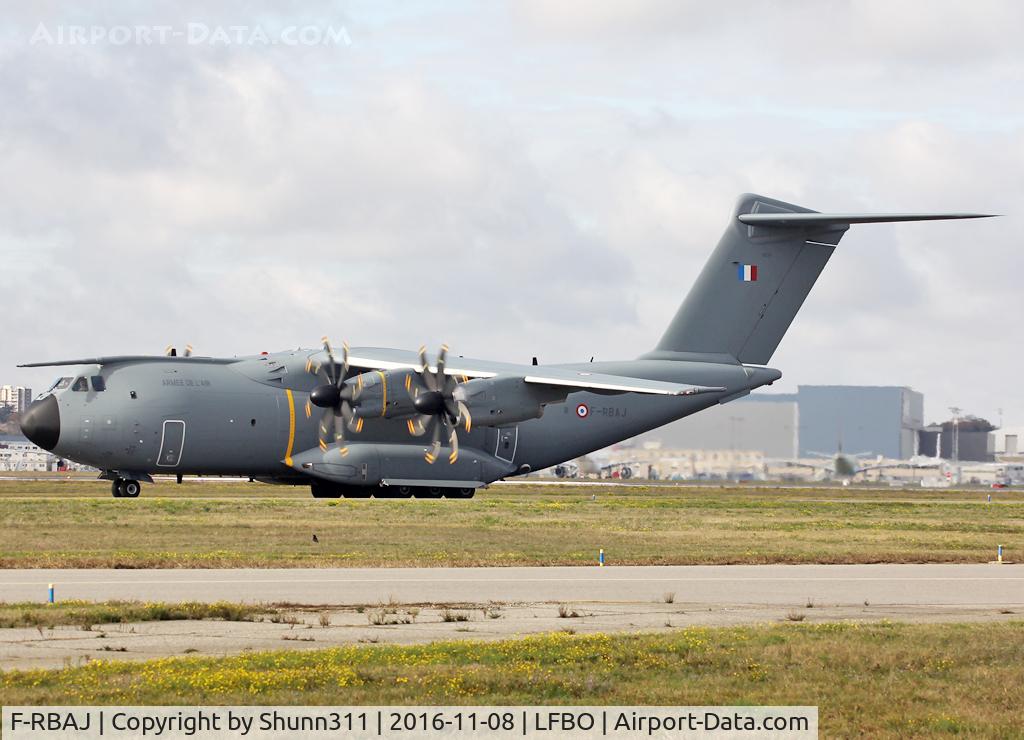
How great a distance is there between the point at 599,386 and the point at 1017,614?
20.3 meters

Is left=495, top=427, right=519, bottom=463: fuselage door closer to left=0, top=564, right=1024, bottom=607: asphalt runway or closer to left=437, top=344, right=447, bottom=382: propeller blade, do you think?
left=437, top=344, right=447, bottom=382: propeller blade

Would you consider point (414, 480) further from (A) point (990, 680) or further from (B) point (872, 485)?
(B) point (872, 485)

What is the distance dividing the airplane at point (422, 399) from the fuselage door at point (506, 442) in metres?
0.06

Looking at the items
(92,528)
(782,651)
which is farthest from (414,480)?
(782,651)

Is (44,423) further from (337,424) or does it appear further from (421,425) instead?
(421,425)

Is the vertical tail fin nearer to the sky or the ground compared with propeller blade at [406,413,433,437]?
nearer to the sky

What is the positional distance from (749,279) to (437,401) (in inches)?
466

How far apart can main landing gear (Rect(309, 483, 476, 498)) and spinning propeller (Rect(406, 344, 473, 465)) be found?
4.21 metres

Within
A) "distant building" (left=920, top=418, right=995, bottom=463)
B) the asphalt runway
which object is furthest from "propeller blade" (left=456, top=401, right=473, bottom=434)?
"distant building" (left=920, top=418, right=995, bottom=463)

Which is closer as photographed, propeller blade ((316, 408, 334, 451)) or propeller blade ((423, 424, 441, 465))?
propeller blade ((316, 408, 334, 451))

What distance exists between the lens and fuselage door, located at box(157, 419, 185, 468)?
39812 millimetres

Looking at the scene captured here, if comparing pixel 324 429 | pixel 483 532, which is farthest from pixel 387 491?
pixel 483 532

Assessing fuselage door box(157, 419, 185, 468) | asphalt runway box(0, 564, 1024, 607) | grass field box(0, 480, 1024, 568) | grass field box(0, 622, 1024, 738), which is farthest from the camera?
fuselage door box(157, 419, 185, 468)

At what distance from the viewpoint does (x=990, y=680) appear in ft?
39.5
